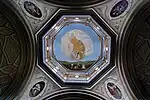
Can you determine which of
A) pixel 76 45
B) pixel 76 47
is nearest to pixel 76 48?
pixel 76 47

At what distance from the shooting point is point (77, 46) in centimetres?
1517

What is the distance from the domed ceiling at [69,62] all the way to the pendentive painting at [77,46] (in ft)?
0.17

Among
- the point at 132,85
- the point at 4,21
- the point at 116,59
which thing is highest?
the point at 4,21

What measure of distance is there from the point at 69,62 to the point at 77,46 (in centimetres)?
111

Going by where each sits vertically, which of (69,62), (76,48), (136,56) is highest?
(76,48)

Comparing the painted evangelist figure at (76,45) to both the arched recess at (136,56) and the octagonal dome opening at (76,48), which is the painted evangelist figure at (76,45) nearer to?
the octagonal dome opening at (76,48)

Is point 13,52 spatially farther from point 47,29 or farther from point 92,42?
point 92,42

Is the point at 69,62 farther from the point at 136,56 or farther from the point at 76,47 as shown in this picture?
the point at 136,56

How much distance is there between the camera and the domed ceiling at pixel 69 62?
12.0m

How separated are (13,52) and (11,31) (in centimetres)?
105

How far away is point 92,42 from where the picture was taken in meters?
14.5

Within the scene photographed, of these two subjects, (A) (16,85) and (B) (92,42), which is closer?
(A) (16,85)

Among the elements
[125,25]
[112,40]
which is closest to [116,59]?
[112,40]

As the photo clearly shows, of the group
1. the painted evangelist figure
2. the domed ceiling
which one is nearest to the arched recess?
the domed ceiling
